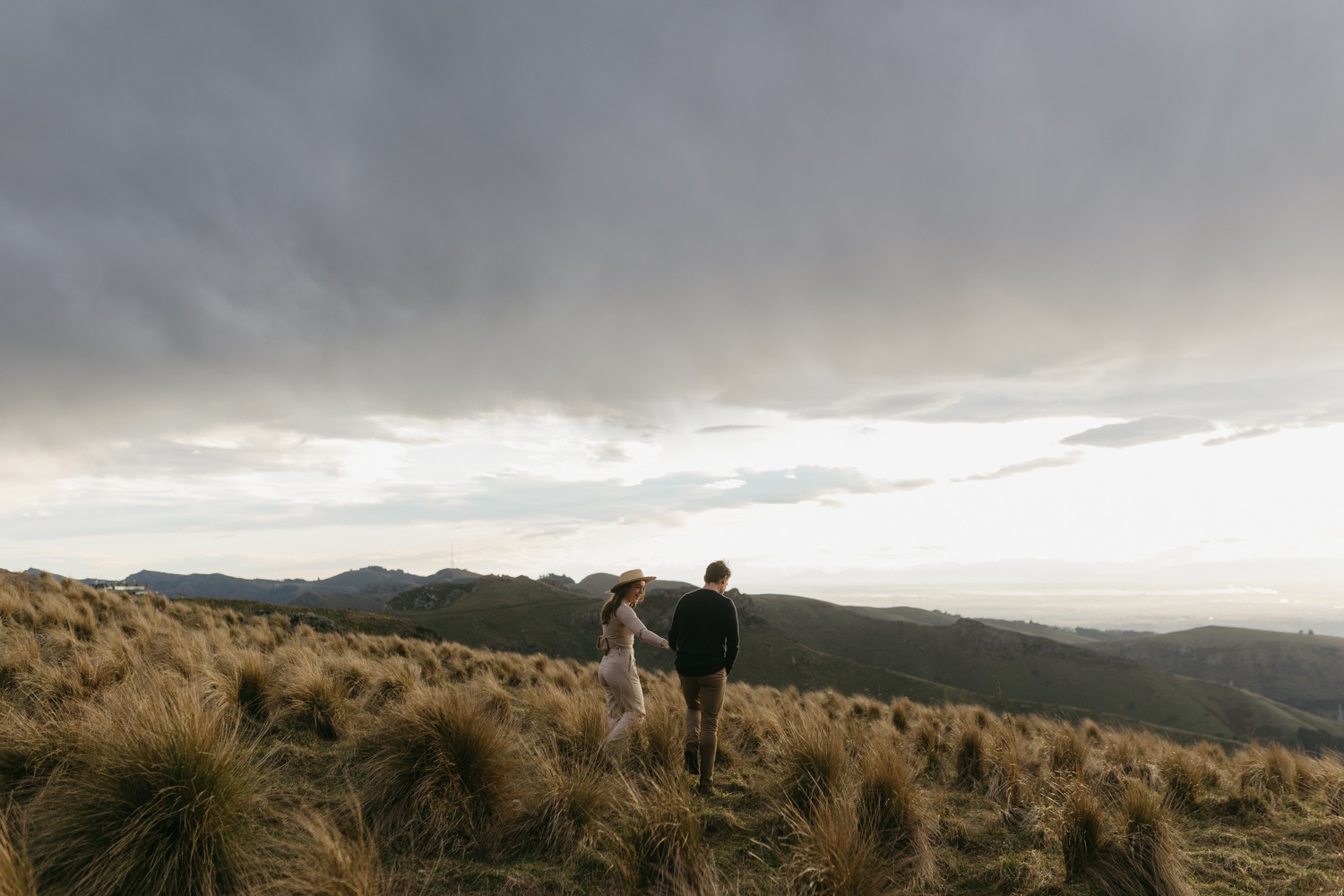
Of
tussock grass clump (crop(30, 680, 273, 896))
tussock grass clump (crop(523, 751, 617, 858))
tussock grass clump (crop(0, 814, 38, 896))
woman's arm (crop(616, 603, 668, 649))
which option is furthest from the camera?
woman's arm (crop(616, 603, 668, 649))

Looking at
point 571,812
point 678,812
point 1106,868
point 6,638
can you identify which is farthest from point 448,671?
point 1106,868

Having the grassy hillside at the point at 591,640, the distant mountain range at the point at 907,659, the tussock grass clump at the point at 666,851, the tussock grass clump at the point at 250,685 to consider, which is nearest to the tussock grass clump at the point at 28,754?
the tussock grass clump at the point at 250,685

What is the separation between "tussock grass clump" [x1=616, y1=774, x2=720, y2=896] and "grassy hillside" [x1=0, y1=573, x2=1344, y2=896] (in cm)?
2

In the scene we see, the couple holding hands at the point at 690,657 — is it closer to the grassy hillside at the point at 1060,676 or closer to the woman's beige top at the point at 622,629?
the woman's beige top at the point at 622,629

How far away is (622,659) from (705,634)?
131 cm

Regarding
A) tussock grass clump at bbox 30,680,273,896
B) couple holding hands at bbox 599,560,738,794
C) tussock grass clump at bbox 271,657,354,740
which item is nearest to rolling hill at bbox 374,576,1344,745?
tussock grass clump at bbox 271,657,354,740

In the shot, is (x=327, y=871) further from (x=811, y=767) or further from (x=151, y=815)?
(x=811, y=767)

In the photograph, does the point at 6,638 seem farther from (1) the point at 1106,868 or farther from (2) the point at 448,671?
(1) the point at 1106,868

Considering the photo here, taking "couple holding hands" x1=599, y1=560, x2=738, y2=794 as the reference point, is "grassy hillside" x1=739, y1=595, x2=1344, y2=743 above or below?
below

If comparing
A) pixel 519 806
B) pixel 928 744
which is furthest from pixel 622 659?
pixel 928 744

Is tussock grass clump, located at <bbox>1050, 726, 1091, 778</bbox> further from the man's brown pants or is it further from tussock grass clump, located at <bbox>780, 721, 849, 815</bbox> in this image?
the man's brown pants

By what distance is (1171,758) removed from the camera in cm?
1033

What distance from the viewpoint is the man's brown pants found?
726cm

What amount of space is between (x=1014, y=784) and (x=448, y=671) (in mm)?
11423
